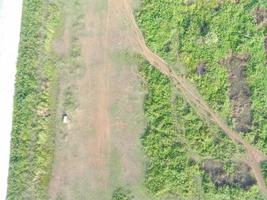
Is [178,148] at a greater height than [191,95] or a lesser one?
lesser

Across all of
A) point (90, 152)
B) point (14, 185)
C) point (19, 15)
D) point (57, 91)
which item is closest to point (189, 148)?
point (90, 152)

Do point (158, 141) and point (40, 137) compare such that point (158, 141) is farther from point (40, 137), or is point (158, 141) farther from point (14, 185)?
point (14, 185)

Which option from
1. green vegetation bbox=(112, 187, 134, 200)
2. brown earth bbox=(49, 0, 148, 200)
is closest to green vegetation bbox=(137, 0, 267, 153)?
brown earth bbox=(49, 0, 148, 200)

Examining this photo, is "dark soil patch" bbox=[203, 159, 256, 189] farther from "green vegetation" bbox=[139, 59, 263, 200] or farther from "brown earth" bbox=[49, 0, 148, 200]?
"brown earth" bbox=[49, 0, 148, 200]

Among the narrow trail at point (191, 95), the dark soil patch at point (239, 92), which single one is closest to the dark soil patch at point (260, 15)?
the dark soil patch at point (239, 92)

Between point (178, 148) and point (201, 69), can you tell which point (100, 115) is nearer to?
point (178, 148)

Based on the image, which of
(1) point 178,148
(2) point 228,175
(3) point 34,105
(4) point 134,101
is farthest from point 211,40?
(3) point 34,105
